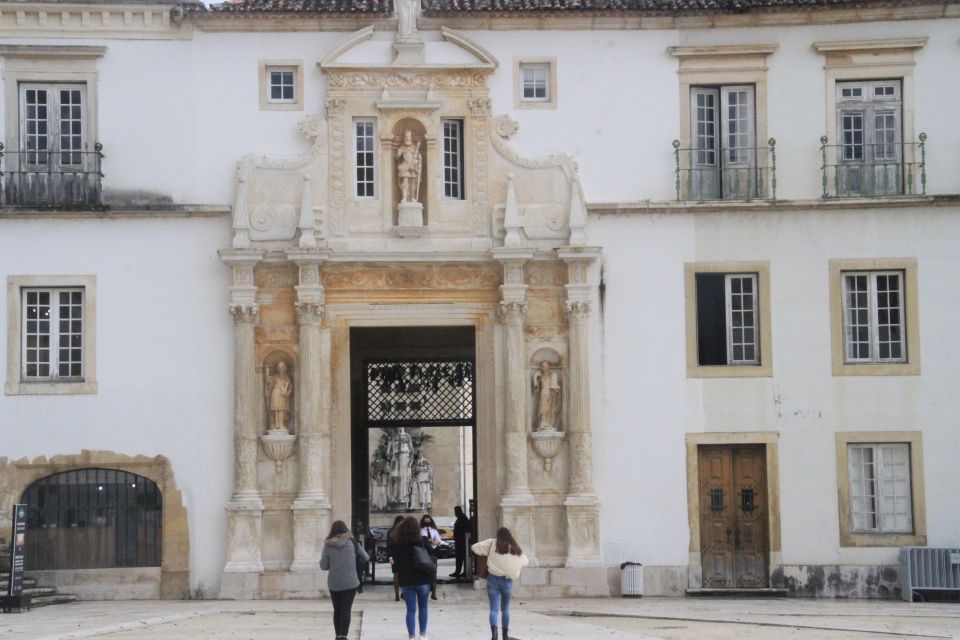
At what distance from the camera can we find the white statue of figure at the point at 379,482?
52.8m

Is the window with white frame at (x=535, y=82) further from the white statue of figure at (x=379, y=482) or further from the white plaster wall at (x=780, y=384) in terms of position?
the white statue of figure at (x=379, y=482)

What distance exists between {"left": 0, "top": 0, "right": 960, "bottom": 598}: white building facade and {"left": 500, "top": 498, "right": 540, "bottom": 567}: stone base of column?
0.22ft

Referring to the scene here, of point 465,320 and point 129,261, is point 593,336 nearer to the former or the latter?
point 465,320

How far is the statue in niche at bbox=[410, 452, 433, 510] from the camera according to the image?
5391 centimetres

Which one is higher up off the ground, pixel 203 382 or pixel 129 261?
pixel 129 261

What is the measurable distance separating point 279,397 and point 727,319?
7.83 m

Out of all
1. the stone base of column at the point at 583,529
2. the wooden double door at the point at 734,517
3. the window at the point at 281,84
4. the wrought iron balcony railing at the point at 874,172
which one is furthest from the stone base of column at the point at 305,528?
the wrought iron balcony railing at the point at 874,172

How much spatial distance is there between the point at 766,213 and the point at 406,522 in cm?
1063

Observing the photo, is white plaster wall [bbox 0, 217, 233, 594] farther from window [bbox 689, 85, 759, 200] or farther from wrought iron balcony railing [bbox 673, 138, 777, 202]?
window [bbox 689, 85, 759, 200]

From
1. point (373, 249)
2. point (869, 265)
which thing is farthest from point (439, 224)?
point (869, 265)

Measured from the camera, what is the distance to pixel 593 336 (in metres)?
28.5

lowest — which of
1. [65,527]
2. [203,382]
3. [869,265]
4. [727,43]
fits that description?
[65,527]

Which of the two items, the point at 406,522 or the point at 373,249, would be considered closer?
the point at 406,522

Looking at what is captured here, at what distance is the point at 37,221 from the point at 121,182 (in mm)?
1552
